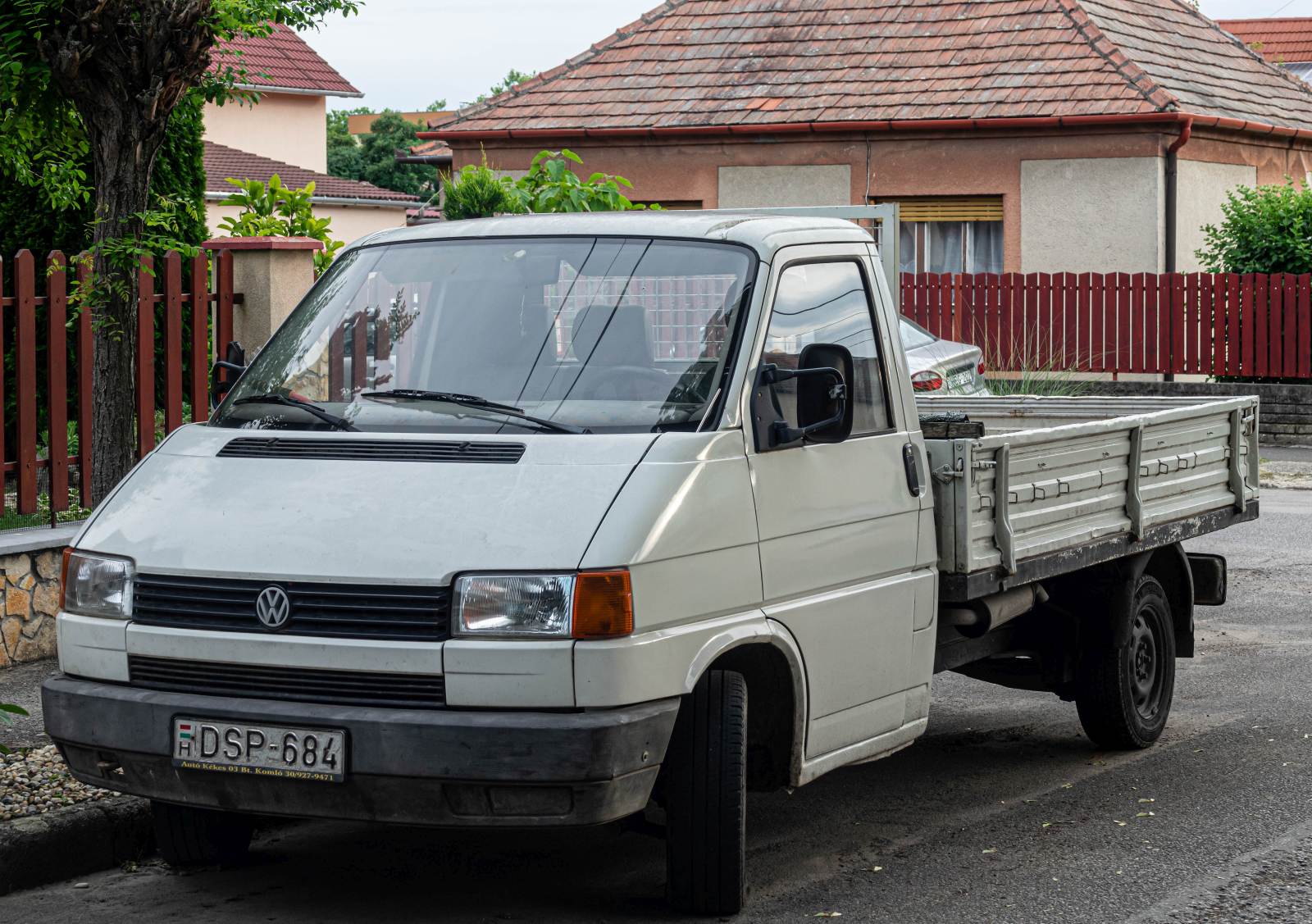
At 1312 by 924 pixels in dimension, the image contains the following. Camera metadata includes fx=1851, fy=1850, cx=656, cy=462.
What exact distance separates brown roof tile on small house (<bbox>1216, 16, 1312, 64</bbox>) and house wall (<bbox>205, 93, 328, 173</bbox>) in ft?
91.4

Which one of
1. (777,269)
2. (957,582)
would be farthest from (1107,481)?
(777,269)

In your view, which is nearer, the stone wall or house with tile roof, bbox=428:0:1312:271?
the stone wall

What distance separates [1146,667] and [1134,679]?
0.16 metres

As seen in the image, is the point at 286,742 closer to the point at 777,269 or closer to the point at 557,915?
the point at 557,915

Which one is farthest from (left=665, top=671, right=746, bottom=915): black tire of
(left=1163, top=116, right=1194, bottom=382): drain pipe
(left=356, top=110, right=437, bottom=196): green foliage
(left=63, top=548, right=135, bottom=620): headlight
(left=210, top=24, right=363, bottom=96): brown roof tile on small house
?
(left=356, top=110, right=437, bottom=196): green foliage

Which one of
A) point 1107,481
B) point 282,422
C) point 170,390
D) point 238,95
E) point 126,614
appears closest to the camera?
point 126,614

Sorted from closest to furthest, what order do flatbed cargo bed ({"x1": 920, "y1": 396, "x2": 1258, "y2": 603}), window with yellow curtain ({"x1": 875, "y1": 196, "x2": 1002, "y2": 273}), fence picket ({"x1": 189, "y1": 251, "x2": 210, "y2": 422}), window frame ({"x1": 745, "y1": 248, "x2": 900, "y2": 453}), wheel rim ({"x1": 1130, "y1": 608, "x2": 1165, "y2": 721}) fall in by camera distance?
window frame ({"x1": 745, "y1": 248, "x2": 900, "y2": 453}) → flatbed cargo bed ({"x1": 920, "y1": 396, "x2": 1258, "y2": 603}) → wheel rim ({"x1": 1130, "y1": 608, "x2": 1165, "y2": 721}) → fence picket ({"x1": 189, "y1": 251, "x2": 210, "y2": 422}) → window with yellow curtain ({"x1": 875, "y1": 196, "x2": 1002, "y2": 273})

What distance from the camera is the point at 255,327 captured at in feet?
34.0

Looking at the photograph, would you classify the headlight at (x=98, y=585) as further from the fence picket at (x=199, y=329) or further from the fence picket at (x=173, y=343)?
the fence picket at (x=199, y=329)

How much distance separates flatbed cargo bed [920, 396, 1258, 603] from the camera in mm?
6219

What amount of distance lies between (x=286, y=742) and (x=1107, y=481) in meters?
3.59

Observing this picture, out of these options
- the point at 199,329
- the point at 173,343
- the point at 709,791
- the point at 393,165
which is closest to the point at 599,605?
the point at 709,791

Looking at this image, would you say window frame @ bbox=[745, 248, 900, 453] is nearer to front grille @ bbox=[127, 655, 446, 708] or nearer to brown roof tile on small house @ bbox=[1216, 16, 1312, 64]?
front grille @ bbox=[127, 655, 446, 708]

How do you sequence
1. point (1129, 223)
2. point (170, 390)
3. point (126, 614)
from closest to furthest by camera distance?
point (126, 614), point (170, 390), point (1129, 223)
